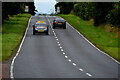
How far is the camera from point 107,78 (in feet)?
67.7

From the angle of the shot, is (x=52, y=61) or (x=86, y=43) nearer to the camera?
(x=52, y=61)

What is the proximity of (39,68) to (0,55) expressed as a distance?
7.55 metres

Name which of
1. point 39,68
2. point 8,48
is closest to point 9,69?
point 39,68

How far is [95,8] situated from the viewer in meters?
65.8

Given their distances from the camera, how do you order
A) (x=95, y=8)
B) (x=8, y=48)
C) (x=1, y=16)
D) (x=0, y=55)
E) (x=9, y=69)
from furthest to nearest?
(x=95, y=8), (x=1, y=16), (x=8, y=48), (x=0, y=55), (x=9, y=69)

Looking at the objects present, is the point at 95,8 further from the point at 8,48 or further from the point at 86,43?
the point at 8,48

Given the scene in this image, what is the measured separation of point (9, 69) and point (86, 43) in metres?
Result: 20.2

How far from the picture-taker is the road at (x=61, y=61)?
2227 cm

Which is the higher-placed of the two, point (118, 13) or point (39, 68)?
point (118, 13)

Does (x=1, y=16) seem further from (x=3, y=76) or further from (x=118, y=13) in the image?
(x=3, y=76)

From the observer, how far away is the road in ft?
73.0

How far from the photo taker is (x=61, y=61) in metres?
29.0

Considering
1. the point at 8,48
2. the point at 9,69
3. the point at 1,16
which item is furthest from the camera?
the point at 1,16

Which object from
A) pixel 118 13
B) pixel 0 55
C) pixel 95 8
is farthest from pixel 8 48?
pixel 95 8
